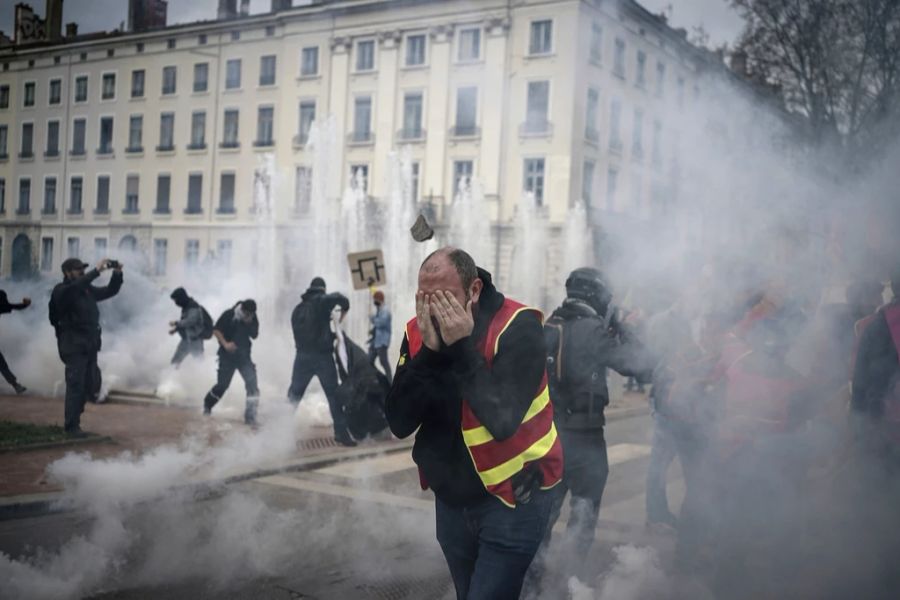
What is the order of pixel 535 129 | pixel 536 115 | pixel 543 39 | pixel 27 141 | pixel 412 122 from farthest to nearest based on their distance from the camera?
pixel 412 122
pixel 535 129
pixel 536 115
pixel 27 141
pixel 543 39

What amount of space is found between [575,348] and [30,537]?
10.7 ft

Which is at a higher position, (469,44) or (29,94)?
(469,44)

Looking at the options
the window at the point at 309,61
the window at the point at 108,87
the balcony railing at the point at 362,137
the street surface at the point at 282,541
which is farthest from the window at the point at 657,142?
the window at the point at 309,61

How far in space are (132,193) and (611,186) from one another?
23391 millimetres

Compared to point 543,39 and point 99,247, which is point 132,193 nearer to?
point 99,247

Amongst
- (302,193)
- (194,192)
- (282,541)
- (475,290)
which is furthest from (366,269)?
(194,192)

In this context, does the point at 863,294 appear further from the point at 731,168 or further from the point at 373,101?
the point at 373,101

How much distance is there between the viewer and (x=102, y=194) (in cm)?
2764

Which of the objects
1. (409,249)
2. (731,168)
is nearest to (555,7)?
(731,168)

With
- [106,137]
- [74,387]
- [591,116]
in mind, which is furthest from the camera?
[106,137]

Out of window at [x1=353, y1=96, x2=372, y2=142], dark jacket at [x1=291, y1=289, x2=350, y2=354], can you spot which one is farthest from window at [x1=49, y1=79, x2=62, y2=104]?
window at [x1=353, y1=96, x2=372, y2=142]

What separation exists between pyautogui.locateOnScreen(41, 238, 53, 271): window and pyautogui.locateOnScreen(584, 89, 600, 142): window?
12160mm

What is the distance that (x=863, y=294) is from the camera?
5133 mm

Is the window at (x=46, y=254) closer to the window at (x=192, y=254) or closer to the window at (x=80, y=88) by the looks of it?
the window at (x=80, y=88)
